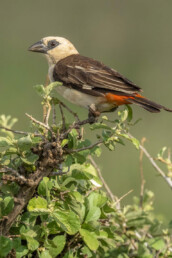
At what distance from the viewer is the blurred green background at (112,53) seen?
6.89 metres

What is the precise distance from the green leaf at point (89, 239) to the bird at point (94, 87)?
1.28m

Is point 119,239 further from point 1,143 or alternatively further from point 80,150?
point 1,143

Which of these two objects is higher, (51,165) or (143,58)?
(51,165)

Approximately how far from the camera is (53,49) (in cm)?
488

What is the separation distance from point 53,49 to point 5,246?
2586mm

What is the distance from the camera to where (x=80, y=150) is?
103 inches

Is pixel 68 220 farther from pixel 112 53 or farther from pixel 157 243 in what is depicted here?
pixel 112 53

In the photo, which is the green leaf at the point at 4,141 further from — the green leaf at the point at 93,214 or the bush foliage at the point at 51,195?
the green leaf at the point at 93,214

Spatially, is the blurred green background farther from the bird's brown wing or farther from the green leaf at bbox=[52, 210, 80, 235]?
the green leaf at bbox=[52, 210, 80, 235]

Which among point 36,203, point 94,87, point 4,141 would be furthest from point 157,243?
point 94,87

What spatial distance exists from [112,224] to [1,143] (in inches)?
29.2

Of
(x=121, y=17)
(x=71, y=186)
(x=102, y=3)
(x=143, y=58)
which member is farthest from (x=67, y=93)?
(x=102, y=3)

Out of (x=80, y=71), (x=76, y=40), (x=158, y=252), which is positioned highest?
(x=80, y=71)

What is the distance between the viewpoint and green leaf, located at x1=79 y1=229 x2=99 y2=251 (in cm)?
259
